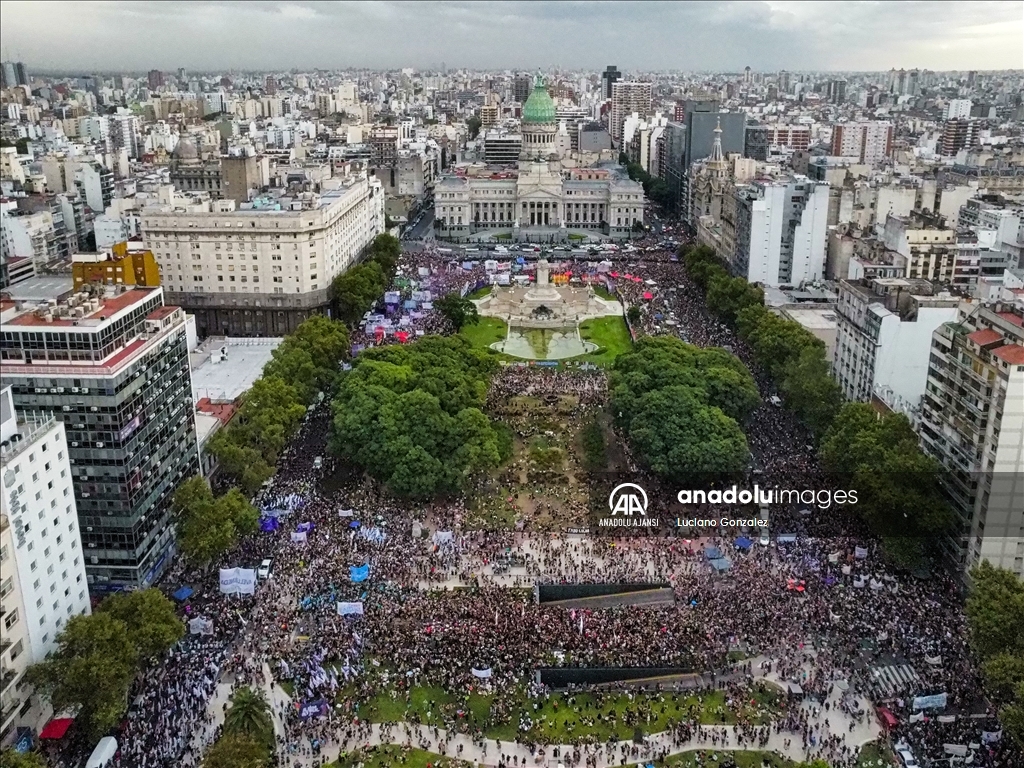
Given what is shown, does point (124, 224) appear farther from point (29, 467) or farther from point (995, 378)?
point (995, 378)

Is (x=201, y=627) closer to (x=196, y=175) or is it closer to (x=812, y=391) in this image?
(x=812, y=391)

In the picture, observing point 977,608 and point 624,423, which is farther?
point 624,423

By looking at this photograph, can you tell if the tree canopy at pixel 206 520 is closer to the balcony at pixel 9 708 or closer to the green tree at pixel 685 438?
the balcony at pixel 9 708

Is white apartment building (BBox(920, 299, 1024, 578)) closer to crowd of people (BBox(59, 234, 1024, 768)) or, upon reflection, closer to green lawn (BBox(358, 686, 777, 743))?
crowd of people (BBox(59, 234, 1024, 768))

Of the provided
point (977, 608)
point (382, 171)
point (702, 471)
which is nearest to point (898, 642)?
point (977, 608)

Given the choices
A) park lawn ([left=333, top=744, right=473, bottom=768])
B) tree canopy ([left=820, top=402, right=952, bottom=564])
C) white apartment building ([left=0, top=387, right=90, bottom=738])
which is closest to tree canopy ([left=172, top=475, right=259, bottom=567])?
white apartment building ([left=0, top=387, right=90, bottom=738])

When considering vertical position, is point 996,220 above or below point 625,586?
above

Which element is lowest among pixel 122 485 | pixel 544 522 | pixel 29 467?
pixel 544 522
